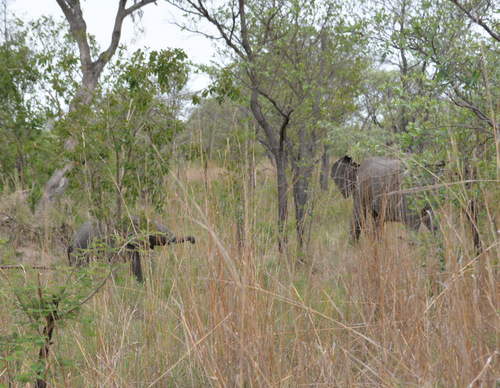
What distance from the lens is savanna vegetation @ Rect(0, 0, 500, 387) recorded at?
1.69 m

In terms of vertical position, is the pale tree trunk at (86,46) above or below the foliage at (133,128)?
above

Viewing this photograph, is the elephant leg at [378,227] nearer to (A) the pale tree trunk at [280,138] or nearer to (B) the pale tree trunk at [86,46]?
(A) the pale tree trunk at [280,138]

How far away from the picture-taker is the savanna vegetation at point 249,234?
66.7 inches

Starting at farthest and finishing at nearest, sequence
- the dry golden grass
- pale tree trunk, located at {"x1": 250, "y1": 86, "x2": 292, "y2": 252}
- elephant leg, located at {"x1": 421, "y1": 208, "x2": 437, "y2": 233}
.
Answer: pale tree trunk, located at {"x1": 250, "y1": 86, "x2": 292, "y2": 252}, elephant leg, located at {"x1": 421, "y1": 208, "x2": 437, "y2": 233}, the dry golden grass

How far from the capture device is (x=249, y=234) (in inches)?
68.7

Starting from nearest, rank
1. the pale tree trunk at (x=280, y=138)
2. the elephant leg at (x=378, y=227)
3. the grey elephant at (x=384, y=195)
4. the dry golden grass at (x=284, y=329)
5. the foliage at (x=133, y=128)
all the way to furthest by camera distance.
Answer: the dry golden grass at (x=284, y=329)
the grey elephant at (x=384, y=195)
the elephant leg at (x=378, y=227)
the foliage at (x=133, y=128)
the pale tree trunk at (x=280, y=138)

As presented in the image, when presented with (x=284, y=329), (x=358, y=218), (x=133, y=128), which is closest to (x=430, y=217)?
(x=284, y=329)

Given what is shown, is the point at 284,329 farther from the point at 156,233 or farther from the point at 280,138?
the point at 280,138

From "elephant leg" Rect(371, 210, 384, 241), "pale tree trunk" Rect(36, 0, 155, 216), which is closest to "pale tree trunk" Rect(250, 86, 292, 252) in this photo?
"elephant leg" Rect(371, 210, 384, 241)

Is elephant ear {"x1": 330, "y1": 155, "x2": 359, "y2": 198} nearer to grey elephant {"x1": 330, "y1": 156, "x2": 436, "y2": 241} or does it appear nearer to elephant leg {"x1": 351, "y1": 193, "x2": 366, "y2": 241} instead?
grey elephant {"x1": 330, "y1": 156, "x2": 436, "y2": 241}

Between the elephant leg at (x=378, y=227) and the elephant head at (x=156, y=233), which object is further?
the elephant leg at (x=378, y=227)

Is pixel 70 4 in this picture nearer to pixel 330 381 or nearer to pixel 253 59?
pixel 253 59

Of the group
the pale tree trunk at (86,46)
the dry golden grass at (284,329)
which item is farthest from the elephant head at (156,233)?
the pale tree trunk at (86,46)

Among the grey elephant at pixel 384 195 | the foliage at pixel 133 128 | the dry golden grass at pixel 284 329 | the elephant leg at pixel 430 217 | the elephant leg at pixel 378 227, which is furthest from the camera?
the foliage at pixel 133 128
